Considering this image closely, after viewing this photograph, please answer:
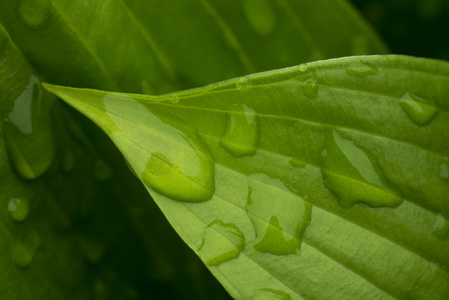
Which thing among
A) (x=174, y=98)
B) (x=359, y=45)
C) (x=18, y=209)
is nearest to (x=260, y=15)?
(x=359, y=45)

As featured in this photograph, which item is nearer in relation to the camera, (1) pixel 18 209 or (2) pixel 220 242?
(2) pixel 220 242

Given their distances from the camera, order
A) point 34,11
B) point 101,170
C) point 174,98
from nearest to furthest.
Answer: point 174,98 < point 34,11 < point 101,170

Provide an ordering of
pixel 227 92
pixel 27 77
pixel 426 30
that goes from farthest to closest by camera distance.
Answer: pixel 426 30 < pixel 27 77 < pixel 227 92

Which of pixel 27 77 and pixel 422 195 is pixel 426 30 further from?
pixel 27 77

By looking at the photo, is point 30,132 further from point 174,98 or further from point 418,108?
point 418,108

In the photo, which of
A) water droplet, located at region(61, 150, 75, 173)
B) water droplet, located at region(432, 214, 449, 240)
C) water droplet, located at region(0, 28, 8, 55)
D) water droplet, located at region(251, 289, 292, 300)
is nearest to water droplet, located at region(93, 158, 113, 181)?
water droplet, located at region(61, 150, 75, 173)

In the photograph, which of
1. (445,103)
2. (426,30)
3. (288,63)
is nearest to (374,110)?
(445,103)

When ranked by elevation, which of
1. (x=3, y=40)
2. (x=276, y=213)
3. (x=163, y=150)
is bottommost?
(x=276, y=213)
